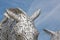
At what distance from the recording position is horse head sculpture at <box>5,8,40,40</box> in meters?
9.23

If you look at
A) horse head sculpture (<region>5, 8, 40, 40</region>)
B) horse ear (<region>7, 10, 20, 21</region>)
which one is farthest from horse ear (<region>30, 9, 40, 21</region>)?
horse ear (<region>7, 10, 20, 21</region>)

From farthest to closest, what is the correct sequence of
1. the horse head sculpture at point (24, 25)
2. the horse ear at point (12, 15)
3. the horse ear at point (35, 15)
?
the horse ear at point (35, 15) < the horse ear at point (12, 15) < the horse head sculpture at point (24, 25)

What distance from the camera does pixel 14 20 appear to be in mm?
10305

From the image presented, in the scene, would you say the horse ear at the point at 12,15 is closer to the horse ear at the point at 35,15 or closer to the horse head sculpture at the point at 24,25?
the horse head sculpture at the point at 24,25

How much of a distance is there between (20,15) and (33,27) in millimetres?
780

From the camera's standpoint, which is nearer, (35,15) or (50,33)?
(35,15)

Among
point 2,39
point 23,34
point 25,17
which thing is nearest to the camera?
point 23,34

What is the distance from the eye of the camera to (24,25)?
967cm

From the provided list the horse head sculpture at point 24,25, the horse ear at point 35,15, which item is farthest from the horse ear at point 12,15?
the horse ear at point 35,15

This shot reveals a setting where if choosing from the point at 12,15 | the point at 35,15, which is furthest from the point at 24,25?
the point at 35,15

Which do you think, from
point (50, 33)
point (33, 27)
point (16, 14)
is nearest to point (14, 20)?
point (16, 14)

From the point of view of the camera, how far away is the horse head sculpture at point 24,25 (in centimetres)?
923

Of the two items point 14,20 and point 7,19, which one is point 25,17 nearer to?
point 14,20

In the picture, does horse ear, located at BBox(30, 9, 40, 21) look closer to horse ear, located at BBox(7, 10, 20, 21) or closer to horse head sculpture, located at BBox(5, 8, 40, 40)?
horse head sculpture, located at BBox(5, 8, 40, 40)
